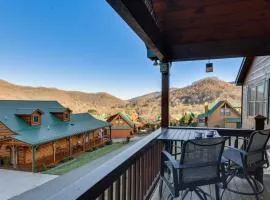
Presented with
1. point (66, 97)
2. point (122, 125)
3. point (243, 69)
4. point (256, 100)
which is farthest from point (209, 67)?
point (243, 69)

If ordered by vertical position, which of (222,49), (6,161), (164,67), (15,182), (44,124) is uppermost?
(222,49)

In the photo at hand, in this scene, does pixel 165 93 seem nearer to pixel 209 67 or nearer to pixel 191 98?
pixel 209 67

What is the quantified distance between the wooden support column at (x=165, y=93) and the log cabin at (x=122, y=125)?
1.19 m

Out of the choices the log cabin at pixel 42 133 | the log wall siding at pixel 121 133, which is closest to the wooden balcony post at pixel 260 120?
the log wall siding at pixel 121 133

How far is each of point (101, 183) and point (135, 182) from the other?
1.01m

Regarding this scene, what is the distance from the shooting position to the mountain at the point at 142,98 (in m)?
3.05

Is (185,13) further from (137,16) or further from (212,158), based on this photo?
(212,158)

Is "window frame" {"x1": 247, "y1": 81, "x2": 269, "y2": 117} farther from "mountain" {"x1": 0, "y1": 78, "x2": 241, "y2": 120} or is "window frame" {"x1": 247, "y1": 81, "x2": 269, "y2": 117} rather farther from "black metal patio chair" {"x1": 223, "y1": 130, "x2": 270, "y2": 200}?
"black metal patio chair" {"x1": 223, "y1": 130, "x2": 270, "y2": 200}

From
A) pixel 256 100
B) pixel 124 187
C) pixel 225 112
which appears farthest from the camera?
pixel 225 112

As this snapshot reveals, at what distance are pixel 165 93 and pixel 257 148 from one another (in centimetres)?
185

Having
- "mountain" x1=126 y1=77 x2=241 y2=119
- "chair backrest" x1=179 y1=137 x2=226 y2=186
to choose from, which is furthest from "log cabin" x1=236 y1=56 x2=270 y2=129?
"chair backrest" x1=179 y1=137 x2=226 y2=186

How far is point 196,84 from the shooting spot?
844 cm

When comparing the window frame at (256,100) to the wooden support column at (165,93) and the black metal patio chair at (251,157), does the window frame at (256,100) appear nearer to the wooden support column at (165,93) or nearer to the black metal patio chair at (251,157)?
the wooden support column at (165,93)

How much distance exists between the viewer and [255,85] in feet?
23.1
